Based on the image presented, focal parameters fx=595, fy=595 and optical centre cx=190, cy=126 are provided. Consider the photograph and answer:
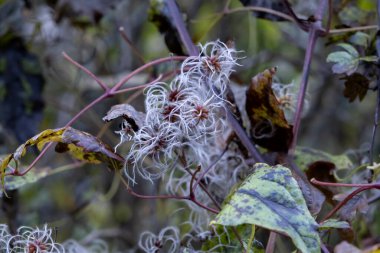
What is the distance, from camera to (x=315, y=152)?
79 centimetres

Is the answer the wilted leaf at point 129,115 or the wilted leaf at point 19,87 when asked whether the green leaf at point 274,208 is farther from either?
the wilted leaf at point 19,87

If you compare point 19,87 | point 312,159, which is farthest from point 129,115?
point 19,87

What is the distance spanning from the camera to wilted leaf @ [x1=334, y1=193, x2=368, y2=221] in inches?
24.3

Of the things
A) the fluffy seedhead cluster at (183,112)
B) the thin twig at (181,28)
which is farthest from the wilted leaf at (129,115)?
the thin twig at (181,28)

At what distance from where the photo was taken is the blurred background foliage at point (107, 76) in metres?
0.91

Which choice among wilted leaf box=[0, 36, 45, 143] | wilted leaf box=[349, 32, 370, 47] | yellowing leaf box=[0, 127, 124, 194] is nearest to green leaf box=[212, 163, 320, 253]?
yellowing leaf box=[0, 127, 124, 194]

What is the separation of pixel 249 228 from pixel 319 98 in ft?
2.61

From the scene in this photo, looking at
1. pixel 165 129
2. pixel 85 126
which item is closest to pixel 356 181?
pixel 165 129

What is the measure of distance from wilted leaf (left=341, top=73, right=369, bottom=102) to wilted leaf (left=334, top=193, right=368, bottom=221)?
5.9 inches

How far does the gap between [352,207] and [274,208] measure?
154mm

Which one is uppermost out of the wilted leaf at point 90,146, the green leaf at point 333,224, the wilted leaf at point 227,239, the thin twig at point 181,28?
the thin twig at point 181,28

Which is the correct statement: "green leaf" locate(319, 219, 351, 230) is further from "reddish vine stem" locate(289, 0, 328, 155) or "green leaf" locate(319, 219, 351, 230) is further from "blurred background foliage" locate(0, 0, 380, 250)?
"blurred background foliage" locate(0, 0, 380, 250)

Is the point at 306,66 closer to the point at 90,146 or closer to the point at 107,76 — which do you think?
the point at 90,146

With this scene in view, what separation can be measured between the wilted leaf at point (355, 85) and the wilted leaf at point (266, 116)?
0.34 feet
